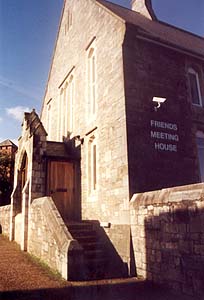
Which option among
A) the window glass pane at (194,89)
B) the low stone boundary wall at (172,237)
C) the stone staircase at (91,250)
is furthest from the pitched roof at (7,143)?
the low stone boundary wall at (172,237)

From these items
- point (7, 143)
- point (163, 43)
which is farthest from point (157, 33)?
point (7, 143)

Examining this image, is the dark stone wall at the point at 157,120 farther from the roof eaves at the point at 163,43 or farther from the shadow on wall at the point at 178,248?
the shadow on wall at the point at 178,248

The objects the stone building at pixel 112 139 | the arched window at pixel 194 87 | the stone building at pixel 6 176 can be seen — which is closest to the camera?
the stone building at pixel 112 139

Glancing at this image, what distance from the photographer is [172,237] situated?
5.91 metres

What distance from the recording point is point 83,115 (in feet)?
37.9

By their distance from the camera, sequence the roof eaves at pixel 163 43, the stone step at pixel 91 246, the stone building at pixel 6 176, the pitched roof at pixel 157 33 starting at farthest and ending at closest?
the stone building at pixel 6 176 → the pitched roof at pixel 157 33 → the roof eaves at pixel 163 43 → the stone step at pixel 91 246

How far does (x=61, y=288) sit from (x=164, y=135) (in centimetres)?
546

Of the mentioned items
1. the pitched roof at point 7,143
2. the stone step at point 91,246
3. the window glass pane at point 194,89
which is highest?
the pitched roof at point 7,143

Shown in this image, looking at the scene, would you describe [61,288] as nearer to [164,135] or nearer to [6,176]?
[164,135]

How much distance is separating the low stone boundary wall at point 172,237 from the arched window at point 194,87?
211 inches

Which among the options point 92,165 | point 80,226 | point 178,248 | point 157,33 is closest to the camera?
point 178,248

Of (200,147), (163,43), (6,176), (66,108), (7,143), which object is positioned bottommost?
(200,147)

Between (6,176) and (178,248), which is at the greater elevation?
(6,176)

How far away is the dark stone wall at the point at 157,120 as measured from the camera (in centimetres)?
816
